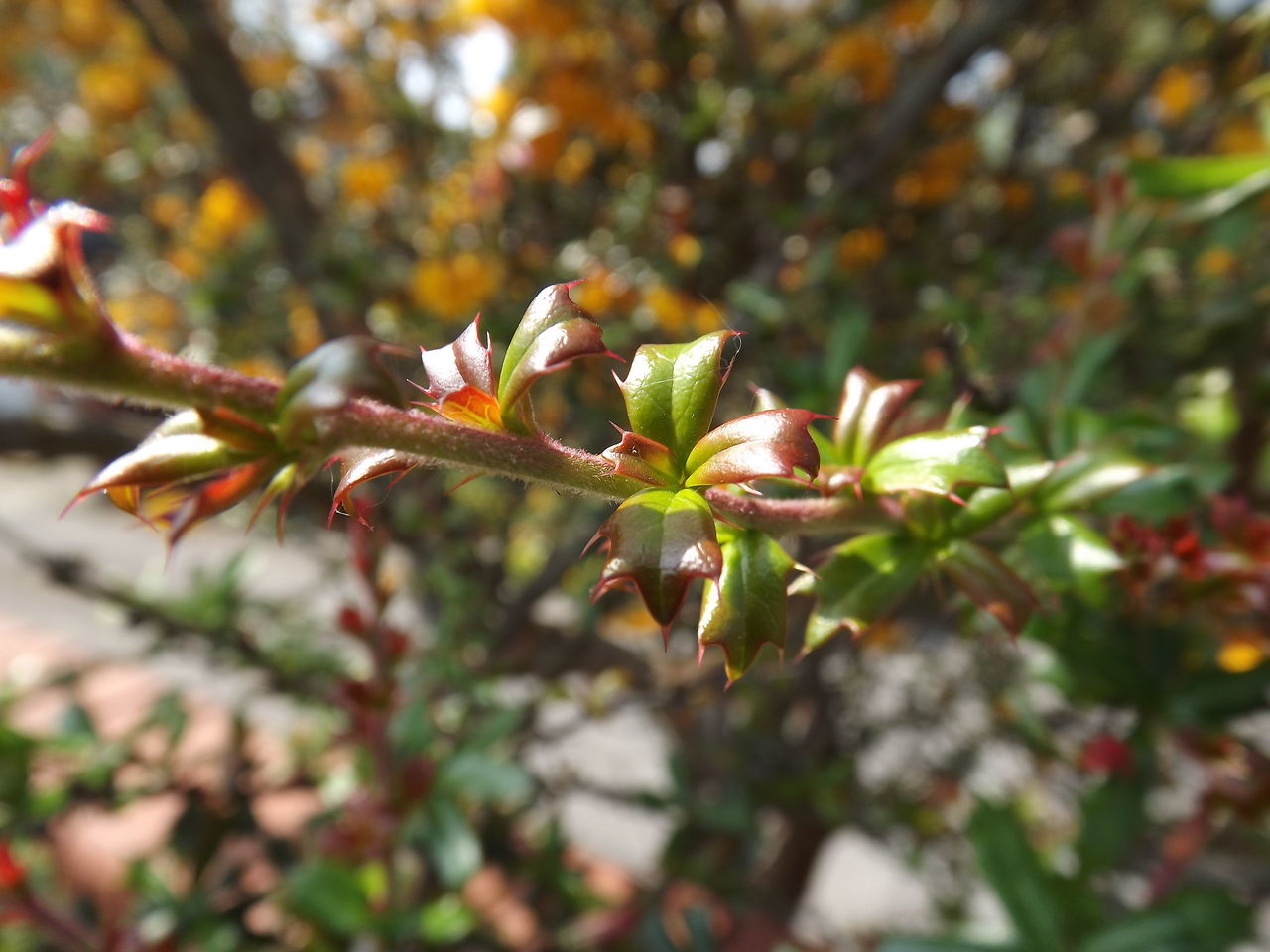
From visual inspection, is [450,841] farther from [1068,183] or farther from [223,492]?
[1068,183]

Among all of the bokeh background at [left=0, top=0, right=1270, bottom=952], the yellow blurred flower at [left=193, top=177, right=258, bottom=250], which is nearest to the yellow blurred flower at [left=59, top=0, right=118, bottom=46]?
the bokeh background at [left=0, top=0, right=1270, bottom=952]

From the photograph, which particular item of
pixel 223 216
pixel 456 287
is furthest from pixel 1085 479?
pixel 223 216

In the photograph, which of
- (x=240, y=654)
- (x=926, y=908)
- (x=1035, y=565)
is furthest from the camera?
(x=926, y=908)

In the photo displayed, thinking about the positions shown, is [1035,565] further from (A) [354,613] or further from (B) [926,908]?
(B) [926,908]

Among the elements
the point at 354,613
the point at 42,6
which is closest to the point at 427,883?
the point at 354,613

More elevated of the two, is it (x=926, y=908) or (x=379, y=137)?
(x=379, y=137)

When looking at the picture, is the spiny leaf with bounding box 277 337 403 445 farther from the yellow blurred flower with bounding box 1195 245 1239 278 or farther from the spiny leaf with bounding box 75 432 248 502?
the yellow blurred flower with bounding box 1195 245 1239 278
